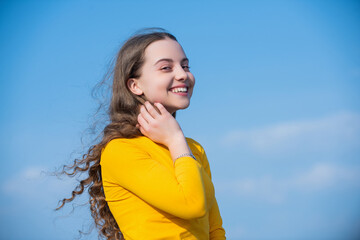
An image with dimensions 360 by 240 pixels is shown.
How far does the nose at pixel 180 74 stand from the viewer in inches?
106

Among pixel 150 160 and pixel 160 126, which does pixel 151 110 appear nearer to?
pixel 160 126

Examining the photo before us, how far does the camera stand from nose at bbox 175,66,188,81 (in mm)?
2693

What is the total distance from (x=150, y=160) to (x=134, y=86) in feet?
2.52

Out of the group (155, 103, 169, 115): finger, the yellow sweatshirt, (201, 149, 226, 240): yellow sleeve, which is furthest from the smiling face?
(201, 149, 226, 240): yellow sleeve

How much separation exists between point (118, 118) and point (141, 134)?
0.27 meters

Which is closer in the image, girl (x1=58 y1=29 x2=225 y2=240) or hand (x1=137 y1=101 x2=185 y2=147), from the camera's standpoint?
girl (x1=58 y1=29 x2=225 y2=240)

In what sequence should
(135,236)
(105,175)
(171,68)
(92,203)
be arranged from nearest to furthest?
(135,236), (105,175), (171,68), (92,203)

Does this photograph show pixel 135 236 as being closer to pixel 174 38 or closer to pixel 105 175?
pixel 105 175

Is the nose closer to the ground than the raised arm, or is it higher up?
higher up

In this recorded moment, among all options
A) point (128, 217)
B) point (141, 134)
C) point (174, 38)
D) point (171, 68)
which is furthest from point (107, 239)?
point (174, 38)

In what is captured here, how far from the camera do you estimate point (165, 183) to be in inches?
85.4

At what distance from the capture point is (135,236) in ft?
7.63

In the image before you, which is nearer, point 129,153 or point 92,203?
point 129,153

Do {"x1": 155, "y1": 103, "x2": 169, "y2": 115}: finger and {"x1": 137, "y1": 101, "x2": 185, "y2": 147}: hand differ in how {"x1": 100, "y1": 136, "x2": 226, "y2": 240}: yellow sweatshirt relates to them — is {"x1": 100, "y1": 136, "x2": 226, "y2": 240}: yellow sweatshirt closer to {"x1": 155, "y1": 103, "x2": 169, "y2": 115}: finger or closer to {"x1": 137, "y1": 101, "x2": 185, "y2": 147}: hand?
{"x1": 137, "y1": 101, "x2": 185, "y2": 147}: hand
